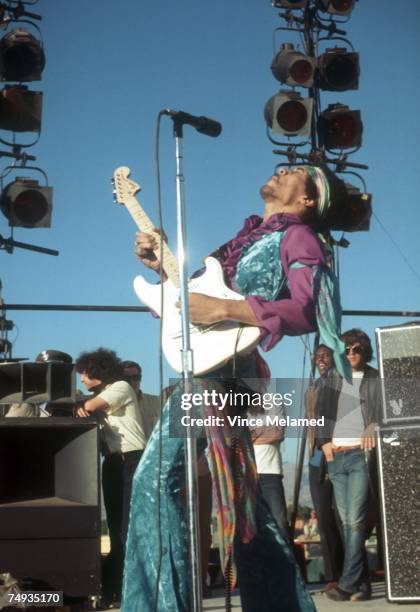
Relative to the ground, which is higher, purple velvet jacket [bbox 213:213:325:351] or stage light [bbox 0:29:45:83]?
stage light [bbox 0:29:45:83]

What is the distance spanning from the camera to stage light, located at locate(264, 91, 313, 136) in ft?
21.0

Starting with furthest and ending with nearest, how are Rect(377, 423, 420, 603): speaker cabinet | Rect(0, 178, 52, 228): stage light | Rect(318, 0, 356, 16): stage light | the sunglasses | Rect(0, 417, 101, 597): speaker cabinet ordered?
Rect(318, 0, 356, 16): stage light < Rect(0, 178, 52, 228): stage light < the sunglasses < Rect(377, 423, 420, 603): speaker cabinet < Rect(0, 417, 101, 597): speaker cabinet

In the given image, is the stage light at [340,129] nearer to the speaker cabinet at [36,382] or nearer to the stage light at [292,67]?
the stage light at [292,67]

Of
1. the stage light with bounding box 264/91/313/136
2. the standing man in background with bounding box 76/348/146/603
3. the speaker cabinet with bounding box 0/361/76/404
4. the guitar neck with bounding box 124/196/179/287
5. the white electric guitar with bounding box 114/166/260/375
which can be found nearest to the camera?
the white electric guitar with bounding box 114/166/260/375

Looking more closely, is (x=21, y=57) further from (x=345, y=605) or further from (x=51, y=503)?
(x=345, y=605)

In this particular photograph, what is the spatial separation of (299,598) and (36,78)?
3.58m

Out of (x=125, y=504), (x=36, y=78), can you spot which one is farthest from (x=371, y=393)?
(x=36, y=78)

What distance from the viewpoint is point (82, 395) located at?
5129mm

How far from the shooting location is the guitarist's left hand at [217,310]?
11.5ft

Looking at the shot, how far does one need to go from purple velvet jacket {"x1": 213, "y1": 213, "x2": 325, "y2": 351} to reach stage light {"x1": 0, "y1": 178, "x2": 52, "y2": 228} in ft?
6.99

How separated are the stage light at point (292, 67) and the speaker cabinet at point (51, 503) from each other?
324 cm

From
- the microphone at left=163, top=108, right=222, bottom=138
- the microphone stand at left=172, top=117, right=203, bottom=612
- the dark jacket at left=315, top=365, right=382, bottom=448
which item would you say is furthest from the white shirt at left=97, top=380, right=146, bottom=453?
the microphone at left=163, top=108, right=222, bottom=138

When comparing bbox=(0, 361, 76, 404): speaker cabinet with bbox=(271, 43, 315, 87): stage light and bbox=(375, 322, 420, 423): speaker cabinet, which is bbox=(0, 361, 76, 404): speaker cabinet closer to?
bbox=(375, 322, 420, 423): speaker cabinet

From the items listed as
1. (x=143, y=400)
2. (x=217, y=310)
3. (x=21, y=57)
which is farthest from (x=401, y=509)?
(x=21, y=57)
